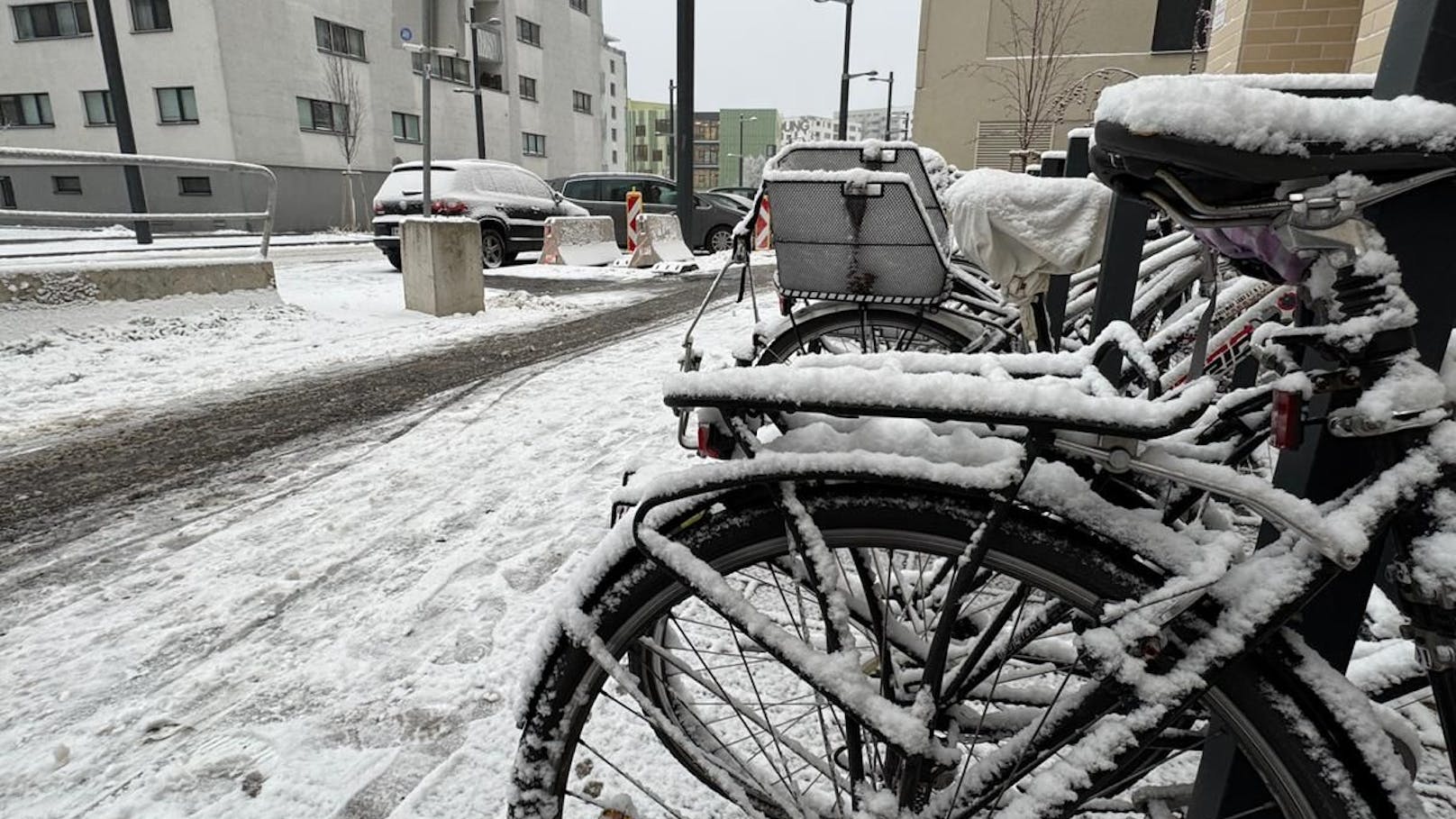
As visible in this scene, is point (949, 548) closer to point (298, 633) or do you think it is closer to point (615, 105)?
point (298, 633)

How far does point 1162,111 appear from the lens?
36.2 inches

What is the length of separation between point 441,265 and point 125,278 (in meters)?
2.53

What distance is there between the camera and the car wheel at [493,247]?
1295cm

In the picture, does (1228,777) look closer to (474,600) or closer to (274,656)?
(474,600)

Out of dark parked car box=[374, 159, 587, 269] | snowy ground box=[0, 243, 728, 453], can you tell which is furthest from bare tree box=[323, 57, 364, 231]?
snowy ground box=[0, 243, 728, 453]

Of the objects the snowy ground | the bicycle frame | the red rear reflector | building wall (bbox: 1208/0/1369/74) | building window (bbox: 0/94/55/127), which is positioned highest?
building window (bbox: 0/94/55/127)

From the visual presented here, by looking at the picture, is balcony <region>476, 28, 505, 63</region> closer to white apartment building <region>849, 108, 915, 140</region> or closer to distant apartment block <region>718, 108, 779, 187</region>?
white apartment building <region>849, 108, 915, 140</region>

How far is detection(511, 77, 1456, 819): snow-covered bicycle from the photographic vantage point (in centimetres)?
91

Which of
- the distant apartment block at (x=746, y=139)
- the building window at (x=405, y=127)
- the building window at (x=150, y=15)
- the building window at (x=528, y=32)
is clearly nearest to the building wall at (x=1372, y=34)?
the building window at (x=150, y=15)

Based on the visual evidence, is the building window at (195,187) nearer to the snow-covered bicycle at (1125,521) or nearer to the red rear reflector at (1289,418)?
the snow-covered bicycle at (1125,521)

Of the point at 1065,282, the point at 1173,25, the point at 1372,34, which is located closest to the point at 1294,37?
the point at 1372,34

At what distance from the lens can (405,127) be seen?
106ft

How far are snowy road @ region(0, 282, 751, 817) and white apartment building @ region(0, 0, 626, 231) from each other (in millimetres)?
21126

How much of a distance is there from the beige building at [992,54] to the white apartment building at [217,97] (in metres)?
13.5
